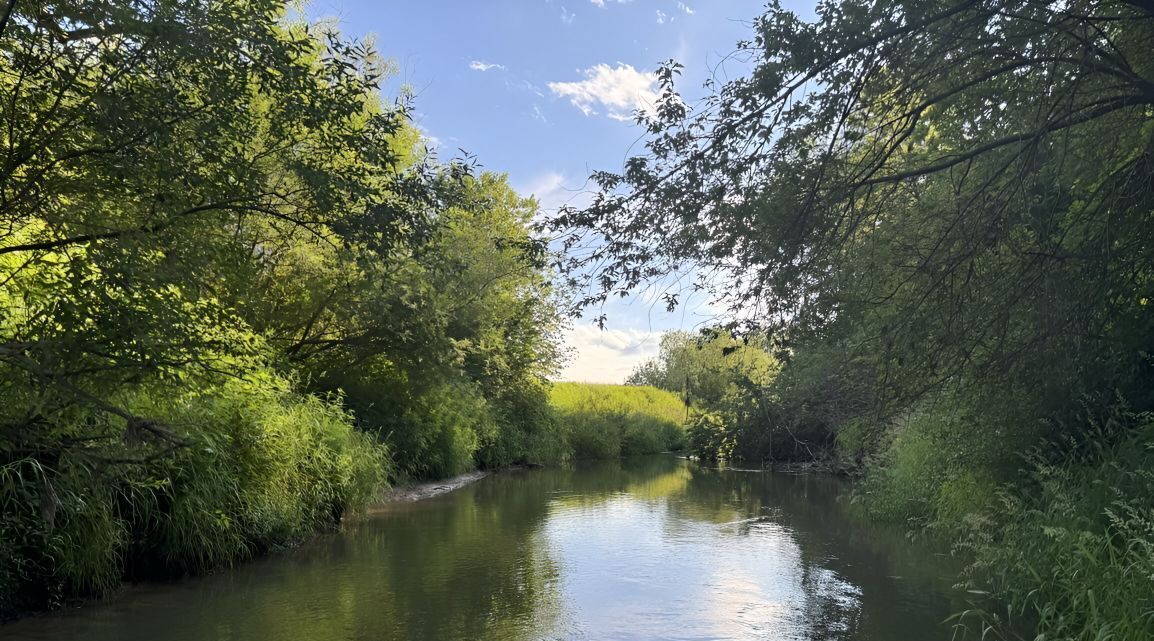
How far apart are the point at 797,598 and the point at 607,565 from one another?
3.01m

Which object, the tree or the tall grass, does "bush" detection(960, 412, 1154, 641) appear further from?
the tall grass

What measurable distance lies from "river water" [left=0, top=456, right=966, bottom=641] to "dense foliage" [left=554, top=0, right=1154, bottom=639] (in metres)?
1.93

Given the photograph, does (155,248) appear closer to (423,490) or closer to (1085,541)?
(1085,541)

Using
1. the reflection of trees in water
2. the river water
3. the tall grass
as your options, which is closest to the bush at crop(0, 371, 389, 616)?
the river water

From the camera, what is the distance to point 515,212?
28.8 meters

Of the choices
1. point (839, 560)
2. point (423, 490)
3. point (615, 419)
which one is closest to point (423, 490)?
point (423, 490)

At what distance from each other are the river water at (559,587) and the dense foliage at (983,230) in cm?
193

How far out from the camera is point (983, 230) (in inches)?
295

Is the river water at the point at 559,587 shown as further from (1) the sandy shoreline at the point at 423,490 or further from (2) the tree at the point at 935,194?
(2) the tree at the point at 935,194

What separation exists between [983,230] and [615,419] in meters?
32.2

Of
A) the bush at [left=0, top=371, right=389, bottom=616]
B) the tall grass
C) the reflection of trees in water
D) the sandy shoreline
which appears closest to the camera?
the bush at [left=0, top=371, right=389, bottom=616]

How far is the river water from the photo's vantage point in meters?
8.13

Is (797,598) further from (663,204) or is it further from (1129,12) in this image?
(1129,12)

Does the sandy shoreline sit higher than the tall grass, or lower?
lower
